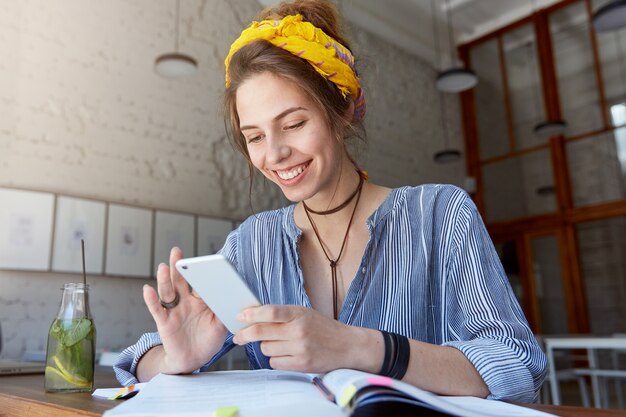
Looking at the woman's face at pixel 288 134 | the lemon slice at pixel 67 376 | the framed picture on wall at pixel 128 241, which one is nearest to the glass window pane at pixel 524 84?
the framed picture on wall at pixel 128 241

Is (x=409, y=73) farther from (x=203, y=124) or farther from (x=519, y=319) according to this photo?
(x=519, y=319)

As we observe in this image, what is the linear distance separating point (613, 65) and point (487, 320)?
304 inches

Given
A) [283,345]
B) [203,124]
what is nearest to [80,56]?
[203,124]

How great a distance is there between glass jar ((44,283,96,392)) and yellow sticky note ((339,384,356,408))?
56cm

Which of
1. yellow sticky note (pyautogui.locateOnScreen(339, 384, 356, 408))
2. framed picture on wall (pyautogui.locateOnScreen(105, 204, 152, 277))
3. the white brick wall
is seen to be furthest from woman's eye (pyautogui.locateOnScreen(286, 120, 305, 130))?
framed picture on wall (pyautogui.locateOnScreen(105, 204, 152, 277))

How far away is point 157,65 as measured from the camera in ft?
13.9

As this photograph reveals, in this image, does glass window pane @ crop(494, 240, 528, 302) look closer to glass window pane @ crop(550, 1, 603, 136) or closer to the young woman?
glass window pane @ crop(550, 1, 603, 136)

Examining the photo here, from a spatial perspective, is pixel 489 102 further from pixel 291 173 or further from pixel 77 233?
pixel 291 173

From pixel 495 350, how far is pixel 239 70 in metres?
0.77

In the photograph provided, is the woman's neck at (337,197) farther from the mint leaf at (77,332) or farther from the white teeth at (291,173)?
the mint leaf at (77,332)

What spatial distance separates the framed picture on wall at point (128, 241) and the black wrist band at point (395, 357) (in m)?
4.12

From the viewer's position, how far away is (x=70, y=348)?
0.88 meters

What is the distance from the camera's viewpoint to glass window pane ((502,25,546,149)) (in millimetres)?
7855

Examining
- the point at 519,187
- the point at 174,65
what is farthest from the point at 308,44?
the point at 519,187
